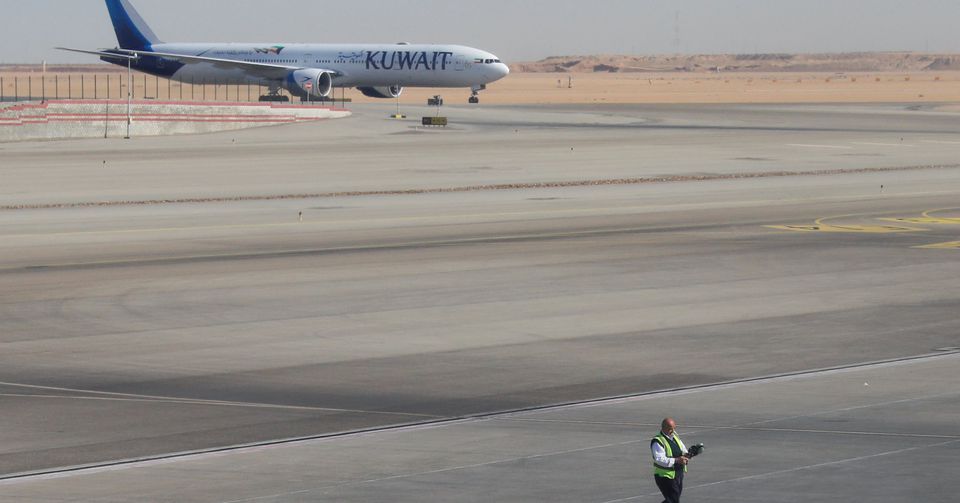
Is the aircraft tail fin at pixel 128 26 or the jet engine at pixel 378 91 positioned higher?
the aircraft tail fin at pixel 128 26

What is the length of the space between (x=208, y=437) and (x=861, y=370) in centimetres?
1160

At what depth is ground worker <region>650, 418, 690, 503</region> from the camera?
→ 573 inches

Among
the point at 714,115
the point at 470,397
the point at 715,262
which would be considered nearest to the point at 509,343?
the point at 470,397

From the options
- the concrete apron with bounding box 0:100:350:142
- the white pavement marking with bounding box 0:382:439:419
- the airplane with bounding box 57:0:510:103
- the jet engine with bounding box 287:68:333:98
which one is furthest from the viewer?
the airplane with bounding box 57:0:510:103

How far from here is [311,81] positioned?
12888 cm

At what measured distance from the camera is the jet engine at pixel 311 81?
423 ft

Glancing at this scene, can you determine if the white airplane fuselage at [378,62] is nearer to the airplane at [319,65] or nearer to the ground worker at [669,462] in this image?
the airplane at [319,65]

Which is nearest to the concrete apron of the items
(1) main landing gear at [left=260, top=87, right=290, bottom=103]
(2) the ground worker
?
(1) main landing gear at [left=260, top=87, right=290, bottom=103]

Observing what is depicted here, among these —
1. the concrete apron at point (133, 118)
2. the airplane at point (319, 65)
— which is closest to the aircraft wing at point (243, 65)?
the airplane at point (319, 65)

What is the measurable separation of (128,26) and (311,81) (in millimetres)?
24580

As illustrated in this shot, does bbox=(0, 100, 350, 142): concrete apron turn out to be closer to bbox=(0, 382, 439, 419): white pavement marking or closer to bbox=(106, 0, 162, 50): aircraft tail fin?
bbox=(106, 0, 162, 50): aircraft tail fin

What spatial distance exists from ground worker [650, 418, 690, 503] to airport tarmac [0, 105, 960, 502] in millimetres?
2009

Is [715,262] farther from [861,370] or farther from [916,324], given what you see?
[861,370]

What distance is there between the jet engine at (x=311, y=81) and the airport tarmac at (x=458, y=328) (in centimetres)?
5669
